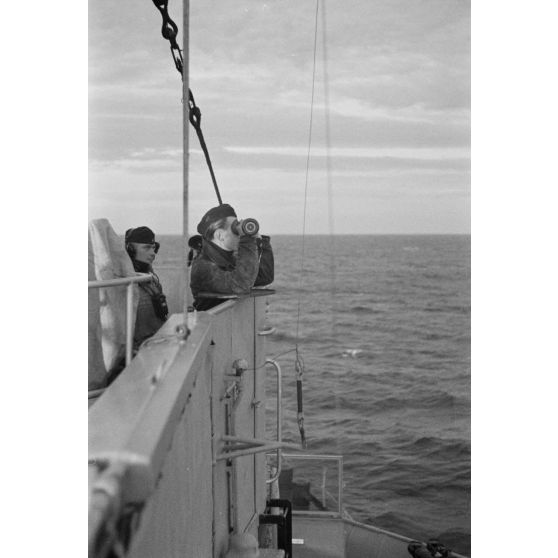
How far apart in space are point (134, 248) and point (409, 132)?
14.9 m

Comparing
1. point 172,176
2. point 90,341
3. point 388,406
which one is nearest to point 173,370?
point 90,341

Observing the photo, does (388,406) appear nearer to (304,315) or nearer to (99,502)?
(304,315)

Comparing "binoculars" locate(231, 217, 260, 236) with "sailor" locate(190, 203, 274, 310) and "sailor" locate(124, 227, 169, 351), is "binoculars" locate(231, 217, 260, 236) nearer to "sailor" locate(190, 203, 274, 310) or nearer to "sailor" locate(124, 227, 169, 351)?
"sailor" locate(190, 203, 274, 310)

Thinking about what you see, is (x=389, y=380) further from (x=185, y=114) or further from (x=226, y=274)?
(x=185, y=114)

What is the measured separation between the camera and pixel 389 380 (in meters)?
20.8

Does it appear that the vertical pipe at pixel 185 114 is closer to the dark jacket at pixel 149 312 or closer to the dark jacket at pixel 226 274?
the dark jacket at pixel 149 312

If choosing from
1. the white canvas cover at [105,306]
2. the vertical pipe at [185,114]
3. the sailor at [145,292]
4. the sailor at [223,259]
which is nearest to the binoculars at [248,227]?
the sailor at [223,259]

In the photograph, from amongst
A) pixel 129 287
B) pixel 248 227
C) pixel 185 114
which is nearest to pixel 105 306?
pixel 129 287

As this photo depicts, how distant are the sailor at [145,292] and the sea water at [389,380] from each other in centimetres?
95

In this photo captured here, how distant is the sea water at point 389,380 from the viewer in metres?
11.4

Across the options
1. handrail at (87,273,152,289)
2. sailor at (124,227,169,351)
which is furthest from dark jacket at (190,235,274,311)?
handrail at (87,273,152,289)

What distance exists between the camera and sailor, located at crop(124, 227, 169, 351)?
247 cm

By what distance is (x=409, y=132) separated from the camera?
1688 cm

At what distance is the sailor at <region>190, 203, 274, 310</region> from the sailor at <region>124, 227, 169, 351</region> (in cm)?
22
